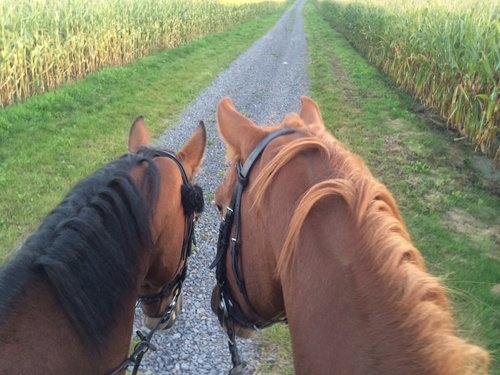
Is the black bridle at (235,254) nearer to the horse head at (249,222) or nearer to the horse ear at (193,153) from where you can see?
the horse head at (249,222)

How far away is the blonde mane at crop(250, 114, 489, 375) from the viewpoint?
1008 mm

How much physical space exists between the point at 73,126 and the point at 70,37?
14.3ft

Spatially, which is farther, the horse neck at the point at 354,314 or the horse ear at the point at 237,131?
the horse ear at the point at 237,131

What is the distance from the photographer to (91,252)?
5.31 ft

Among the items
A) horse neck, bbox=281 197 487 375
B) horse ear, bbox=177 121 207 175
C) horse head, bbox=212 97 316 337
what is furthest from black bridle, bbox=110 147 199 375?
horse neck, bbox=281 197 487 375

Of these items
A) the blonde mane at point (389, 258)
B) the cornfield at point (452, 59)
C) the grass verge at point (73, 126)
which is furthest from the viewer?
the cornfield at point (452, 59)

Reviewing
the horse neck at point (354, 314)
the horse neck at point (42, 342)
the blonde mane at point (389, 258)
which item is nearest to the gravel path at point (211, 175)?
the blonde mane at point (389, 258)

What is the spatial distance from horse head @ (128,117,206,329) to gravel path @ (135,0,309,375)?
62cm

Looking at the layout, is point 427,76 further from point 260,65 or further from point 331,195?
point 331,195

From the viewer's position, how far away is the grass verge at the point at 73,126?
580 cm

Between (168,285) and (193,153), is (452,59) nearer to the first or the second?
(193,153)

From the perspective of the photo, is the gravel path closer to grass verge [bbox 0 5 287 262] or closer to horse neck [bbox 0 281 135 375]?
grass verge [bbox 0 5 287 262]

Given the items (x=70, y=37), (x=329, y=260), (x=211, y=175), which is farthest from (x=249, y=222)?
(x=70, y=37)

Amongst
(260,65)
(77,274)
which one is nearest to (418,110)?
(260,65)
